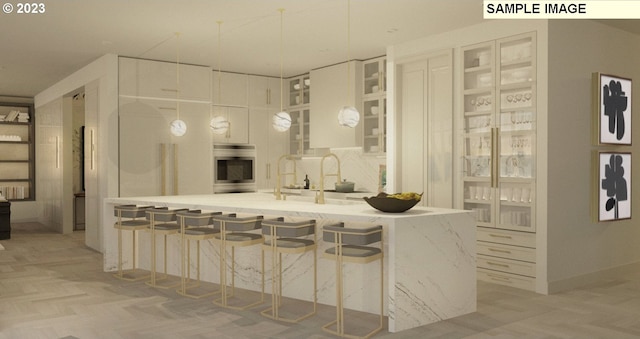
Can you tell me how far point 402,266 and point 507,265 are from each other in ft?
6.80

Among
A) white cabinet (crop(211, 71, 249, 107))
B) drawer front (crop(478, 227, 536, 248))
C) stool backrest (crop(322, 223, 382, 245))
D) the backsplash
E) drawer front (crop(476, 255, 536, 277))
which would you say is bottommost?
drawer front (crop(476, 255, 536, 277))

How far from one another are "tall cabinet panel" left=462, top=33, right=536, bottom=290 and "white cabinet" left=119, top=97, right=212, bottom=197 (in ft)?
12.3

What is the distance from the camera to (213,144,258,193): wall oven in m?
8.16

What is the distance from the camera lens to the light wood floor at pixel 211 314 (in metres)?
3.92

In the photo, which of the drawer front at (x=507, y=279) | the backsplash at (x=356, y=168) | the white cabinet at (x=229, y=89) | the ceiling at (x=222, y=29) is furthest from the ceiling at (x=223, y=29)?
the drawer front at (x=507, y=279)

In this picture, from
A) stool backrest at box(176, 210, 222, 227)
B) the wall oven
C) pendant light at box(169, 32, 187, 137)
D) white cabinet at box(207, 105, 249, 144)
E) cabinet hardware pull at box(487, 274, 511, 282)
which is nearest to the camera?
stool backrest at box(176, 210, 222, 227)

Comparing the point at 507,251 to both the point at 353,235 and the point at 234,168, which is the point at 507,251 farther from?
the point at 234,168

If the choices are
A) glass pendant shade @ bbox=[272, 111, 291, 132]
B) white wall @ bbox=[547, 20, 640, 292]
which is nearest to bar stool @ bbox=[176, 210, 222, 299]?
glass pendant shade @ bbox=[272, 111, 291, 132]

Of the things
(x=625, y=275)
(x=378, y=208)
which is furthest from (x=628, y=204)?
(x=378, y=208)

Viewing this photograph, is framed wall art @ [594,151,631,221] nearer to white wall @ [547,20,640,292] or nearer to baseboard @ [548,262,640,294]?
white wall @ [547,20,640,292]

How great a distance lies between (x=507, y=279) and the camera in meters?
5.51

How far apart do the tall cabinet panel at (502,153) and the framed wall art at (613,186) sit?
2.75 feet

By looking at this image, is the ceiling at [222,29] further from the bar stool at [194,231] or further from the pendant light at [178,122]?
the bar stool at [194,231]

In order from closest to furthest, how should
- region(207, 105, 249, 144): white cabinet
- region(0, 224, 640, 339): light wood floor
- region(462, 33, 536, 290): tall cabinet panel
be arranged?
region(0, 224, 640, 339): light wood floor
region(462, 33, 536, 290): tall cabinet panel
region(207, 105, 249, 144): white cabinet
